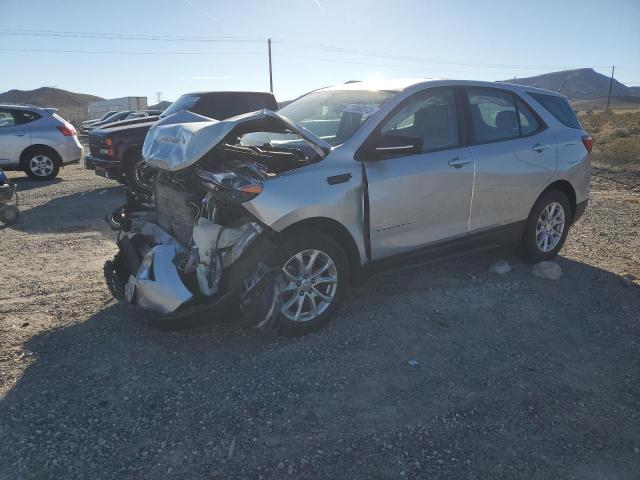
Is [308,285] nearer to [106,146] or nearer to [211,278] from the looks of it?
[211,278]

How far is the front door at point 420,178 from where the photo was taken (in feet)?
13.1

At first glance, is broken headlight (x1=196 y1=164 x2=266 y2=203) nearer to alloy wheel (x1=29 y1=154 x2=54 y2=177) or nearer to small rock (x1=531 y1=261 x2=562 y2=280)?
small rock (x1=531 y1=261 x2=562 y2=280)

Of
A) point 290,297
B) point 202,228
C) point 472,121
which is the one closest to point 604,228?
point 472,121

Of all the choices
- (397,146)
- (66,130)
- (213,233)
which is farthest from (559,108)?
(66,130)

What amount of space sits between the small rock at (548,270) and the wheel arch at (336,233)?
2184 mm

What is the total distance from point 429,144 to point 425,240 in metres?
0.83

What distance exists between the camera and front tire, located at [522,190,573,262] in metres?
5.23

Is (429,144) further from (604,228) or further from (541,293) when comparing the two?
(604,228)

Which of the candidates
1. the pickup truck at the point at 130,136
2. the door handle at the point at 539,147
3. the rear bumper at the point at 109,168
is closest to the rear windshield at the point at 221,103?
the pickup truck at the point at 130,136

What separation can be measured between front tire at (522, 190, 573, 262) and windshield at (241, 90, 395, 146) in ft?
6.99

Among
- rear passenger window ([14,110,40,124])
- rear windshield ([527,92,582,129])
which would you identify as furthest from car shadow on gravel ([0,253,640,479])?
rear passenger window ([14,110,40,124])

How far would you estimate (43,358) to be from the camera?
359cm

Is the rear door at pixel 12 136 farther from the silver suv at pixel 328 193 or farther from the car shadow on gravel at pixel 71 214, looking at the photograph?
the silver suv at pixel 328 193

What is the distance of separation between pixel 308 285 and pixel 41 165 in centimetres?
1042
